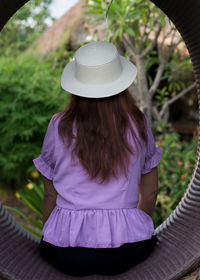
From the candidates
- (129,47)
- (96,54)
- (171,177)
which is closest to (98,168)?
(96,54)

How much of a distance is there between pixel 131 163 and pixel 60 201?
14.6 inches

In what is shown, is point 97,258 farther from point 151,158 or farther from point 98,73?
point 98,73

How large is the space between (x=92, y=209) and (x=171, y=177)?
5.99 feet

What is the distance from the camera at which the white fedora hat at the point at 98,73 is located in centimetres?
179

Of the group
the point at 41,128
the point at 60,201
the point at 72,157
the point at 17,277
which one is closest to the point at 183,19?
the point at 72,157

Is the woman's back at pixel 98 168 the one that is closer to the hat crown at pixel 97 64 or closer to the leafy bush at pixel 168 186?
the hat crown at pixel 97 64

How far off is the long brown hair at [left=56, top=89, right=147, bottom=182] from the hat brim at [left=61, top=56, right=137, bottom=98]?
0.14 feet

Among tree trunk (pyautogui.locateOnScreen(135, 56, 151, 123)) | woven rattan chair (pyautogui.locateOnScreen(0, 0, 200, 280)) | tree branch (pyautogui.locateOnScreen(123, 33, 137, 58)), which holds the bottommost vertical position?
tree trunk (pyautogui.locateOnScreen(135, 56, 151, 123))

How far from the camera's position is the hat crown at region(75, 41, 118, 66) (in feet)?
6.01

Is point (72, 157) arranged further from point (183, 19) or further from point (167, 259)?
point (183, 19)

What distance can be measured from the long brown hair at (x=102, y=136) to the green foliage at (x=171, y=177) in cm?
147

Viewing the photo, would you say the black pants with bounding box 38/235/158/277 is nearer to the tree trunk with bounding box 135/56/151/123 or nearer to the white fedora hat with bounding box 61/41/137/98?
the white fedora hat with bounding box 61/41/137/98

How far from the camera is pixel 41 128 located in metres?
4.74

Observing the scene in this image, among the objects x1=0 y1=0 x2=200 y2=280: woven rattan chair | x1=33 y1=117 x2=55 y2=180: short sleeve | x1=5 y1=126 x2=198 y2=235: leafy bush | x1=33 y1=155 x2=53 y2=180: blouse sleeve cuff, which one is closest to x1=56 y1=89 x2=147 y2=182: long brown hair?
x1=33 y1=117 x2=55 y2=180: short sleeve
